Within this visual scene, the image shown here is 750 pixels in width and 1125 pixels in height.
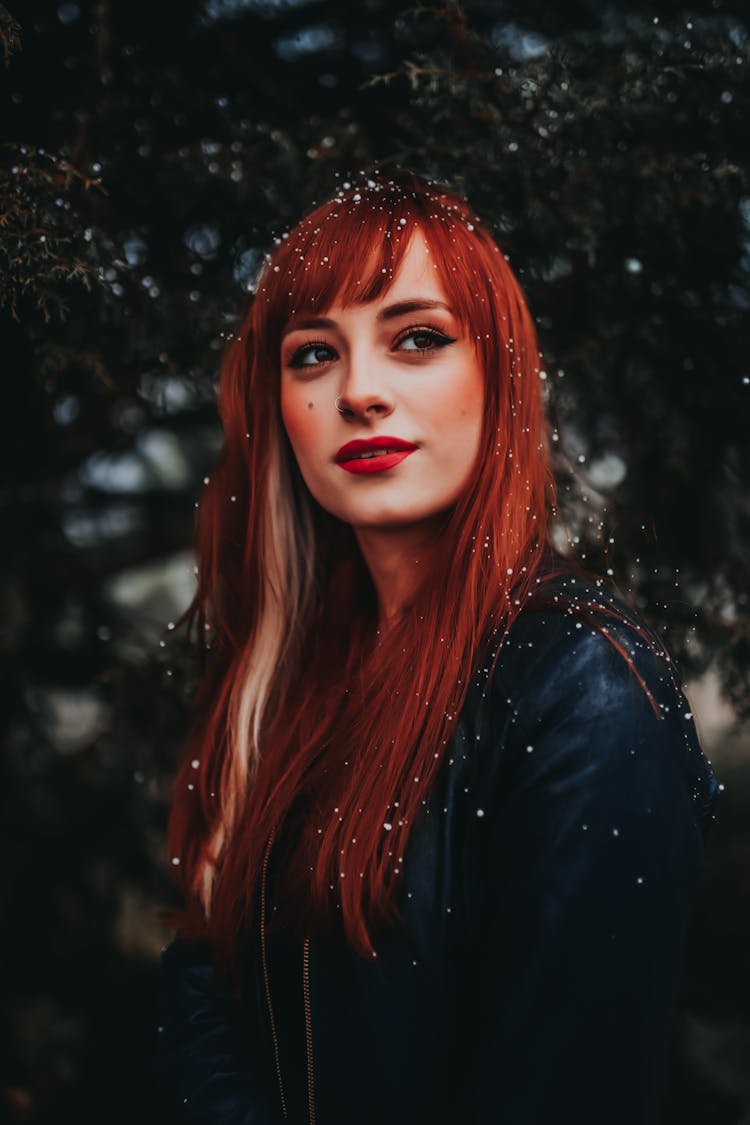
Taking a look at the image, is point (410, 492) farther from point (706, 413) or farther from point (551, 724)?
point (706, 413)

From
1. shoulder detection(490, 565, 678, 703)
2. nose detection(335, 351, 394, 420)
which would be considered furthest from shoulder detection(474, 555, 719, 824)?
nose detection(335, 351, 394, 420)

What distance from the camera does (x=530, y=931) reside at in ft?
3.78

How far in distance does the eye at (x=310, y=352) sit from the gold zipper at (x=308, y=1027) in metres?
Result: 0.87

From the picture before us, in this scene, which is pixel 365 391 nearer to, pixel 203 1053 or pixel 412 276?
pixel 412 276

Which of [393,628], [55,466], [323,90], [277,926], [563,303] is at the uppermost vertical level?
[323,90]

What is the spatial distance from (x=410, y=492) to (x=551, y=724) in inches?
17.2

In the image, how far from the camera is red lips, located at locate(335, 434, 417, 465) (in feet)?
4.77

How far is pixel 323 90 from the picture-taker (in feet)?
7.36

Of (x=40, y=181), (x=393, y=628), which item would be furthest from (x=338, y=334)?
(x=40, y=181)

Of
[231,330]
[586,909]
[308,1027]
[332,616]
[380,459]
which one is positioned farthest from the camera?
[231,330]

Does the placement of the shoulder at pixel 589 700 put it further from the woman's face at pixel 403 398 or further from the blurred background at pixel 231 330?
the blurred background at pixel 231 330

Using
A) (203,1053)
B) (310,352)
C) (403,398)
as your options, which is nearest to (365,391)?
(403,398)

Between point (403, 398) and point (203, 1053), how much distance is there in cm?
109

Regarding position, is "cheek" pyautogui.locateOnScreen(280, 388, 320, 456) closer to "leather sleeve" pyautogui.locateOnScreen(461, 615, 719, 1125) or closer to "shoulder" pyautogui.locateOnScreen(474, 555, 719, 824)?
"shoulder" pyautogui.locateOnScreen(474, 555, 719, 824)
